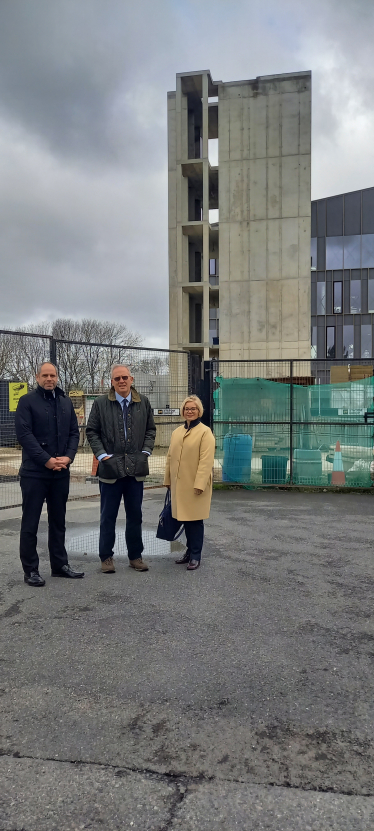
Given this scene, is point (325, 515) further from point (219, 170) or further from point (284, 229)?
point (219, 170)

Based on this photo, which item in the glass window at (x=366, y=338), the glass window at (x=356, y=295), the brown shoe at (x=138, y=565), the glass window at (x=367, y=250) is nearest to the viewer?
the brown shoe at (x=138, y=565)

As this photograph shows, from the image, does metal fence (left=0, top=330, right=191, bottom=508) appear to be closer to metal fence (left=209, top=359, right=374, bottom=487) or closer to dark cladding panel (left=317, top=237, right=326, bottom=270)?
metal fence (left=209, top=359, right=374, bottom=487)

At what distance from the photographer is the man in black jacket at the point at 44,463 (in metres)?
5.52

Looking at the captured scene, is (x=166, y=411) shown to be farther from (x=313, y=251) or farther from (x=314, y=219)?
(x=314, y=219)

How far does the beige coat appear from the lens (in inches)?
235

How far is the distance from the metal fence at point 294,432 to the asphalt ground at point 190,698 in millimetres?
5389

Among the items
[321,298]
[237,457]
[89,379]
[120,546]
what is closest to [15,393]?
[89,379]

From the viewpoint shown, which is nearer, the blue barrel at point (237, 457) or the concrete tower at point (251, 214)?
the blue barrel at point (237, 457)

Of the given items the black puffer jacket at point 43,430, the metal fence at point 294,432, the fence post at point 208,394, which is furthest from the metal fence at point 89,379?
the black puffer jacket at point 43,430

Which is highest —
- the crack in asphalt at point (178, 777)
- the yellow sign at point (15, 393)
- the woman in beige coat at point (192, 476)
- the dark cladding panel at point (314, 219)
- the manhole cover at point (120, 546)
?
the dark cladding panel at point (314, 219)

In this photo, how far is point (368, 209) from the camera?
4716 cm

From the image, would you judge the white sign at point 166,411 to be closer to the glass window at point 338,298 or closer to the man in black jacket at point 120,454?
the man in black jacket at point 120,454

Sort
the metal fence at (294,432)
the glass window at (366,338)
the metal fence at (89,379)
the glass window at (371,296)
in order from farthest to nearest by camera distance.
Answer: the glass window at (366,338) → the glass window at (371,296) → the metal fence at (294,432) → the metal fence at (89,379)

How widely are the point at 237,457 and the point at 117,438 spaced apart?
19.7 feet
